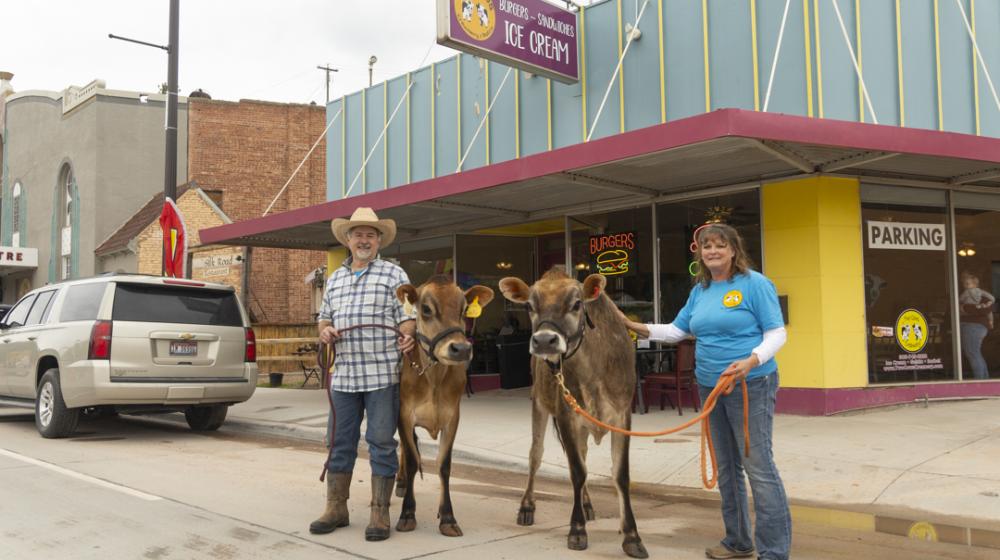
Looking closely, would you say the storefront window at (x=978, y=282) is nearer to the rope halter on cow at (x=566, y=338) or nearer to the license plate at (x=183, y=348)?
the rope halter on cow at (x=566, y=338)

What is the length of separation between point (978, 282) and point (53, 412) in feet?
41.6

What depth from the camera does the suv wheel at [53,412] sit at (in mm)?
10008

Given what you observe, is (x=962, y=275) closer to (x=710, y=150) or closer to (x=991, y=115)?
(x=991, y=115)

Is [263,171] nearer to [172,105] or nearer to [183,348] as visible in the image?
[172,105]

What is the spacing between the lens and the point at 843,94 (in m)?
10.6

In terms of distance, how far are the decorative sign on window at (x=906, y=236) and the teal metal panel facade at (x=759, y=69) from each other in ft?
4.52

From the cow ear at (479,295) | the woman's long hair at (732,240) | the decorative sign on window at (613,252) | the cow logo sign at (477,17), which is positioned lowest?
the cow ear at (479,295)

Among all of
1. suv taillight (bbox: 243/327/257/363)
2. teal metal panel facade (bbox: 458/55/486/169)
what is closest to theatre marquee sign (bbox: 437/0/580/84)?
teal metal panel facade (bbox: 458/55/486/169)

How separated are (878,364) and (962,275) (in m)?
2.19

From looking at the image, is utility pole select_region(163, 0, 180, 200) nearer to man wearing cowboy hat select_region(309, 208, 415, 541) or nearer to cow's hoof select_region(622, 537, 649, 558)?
man wearing cowboy hat select_region(309, 208, 415, 541)

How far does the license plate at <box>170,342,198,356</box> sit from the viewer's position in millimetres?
9992

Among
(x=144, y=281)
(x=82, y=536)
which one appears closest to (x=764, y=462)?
(x=82, y=536)

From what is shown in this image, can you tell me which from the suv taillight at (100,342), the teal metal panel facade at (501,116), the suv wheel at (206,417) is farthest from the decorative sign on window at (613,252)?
the suv taillight at (100,342)

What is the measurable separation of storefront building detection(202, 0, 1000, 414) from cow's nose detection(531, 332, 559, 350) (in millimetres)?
4419
